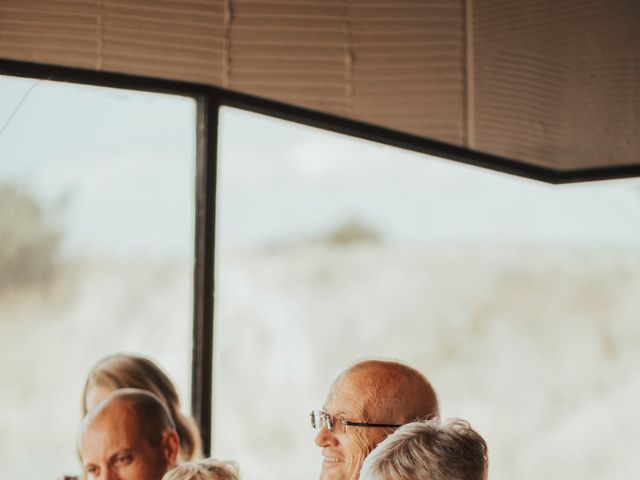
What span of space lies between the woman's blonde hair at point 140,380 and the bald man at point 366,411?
2.54ft

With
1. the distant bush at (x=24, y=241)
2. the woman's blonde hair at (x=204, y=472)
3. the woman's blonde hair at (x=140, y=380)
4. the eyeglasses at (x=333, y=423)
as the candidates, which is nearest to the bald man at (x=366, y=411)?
the eyeglasses at (x=333, y=423)

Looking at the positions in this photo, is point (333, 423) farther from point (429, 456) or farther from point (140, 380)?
point (140, 380)

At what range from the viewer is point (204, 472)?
2260 millimetres

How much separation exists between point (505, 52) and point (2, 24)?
6.43 ft

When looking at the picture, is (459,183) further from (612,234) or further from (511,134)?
(612,234)

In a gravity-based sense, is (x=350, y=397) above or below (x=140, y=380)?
above

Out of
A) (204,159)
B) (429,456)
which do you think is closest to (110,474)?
(429,456)

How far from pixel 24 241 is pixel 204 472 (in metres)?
1.41

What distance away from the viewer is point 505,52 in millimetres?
3994

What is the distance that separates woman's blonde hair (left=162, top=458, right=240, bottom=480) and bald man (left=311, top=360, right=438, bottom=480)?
22 centimetres

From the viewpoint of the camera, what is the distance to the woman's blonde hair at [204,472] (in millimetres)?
2240

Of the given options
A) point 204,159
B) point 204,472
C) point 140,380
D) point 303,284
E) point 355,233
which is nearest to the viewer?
point 204,472

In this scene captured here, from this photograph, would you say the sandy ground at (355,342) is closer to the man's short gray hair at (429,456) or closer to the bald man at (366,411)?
the bald man at (366,411)

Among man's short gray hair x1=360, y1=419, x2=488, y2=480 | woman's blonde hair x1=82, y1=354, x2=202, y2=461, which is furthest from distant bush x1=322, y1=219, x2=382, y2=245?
man's short gray hair x1=360, y1=419, x2=488, y2=480
